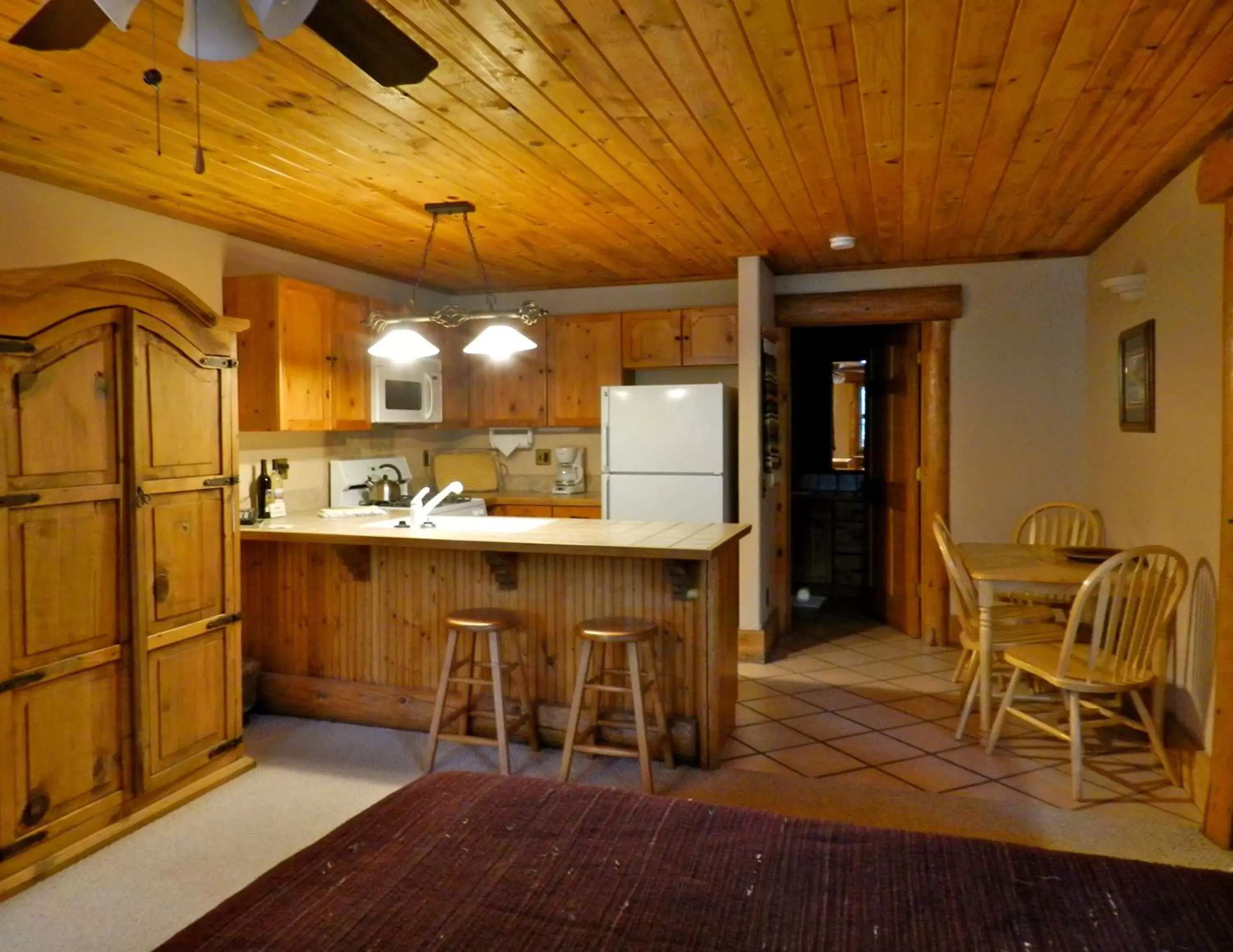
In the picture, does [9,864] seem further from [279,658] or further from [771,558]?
[771,558]

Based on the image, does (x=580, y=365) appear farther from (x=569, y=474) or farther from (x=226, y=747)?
(x=226, y=747)

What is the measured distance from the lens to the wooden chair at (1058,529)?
429 cm

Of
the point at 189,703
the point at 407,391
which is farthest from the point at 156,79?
the point at 407,391

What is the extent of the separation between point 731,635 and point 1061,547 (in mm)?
1593

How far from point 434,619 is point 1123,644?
2.74 m

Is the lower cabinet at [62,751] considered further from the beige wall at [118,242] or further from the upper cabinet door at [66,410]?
the beige wall at [118,242]

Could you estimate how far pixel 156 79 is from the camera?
7.15ft

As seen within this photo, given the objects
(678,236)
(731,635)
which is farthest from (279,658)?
(678,236)

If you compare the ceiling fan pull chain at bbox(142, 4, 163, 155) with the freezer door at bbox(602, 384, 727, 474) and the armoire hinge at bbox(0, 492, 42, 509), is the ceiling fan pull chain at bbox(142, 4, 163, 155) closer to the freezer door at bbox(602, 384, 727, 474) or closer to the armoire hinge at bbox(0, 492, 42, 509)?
the armoire hinge at bbox(0, 492, 42, 509)

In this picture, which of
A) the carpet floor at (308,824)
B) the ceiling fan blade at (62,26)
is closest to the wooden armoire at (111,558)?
the carpet floor at (308,824)

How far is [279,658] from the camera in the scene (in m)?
3.95

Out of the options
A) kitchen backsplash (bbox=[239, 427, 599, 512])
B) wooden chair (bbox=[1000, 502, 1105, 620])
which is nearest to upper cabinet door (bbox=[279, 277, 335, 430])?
kitchen backsplash (bbox=[239, 427, 599, 512])

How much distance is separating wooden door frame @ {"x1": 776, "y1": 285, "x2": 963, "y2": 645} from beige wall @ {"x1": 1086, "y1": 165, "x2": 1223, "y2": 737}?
105 centimetres

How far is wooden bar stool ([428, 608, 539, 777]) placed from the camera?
10.4 feet
